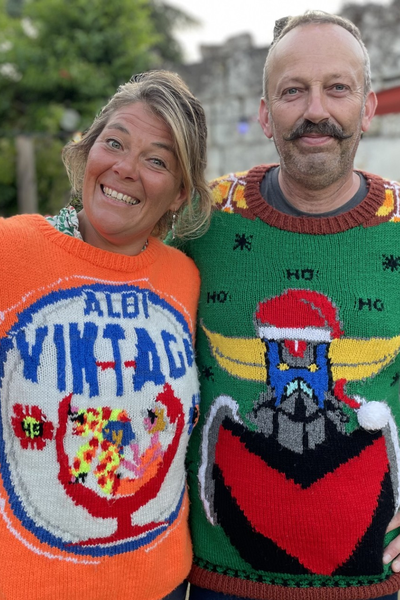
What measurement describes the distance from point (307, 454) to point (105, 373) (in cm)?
59

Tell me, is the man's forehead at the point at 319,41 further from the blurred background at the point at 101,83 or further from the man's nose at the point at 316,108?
the blurred background at the point at 101,83

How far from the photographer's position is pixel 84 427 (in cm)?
139

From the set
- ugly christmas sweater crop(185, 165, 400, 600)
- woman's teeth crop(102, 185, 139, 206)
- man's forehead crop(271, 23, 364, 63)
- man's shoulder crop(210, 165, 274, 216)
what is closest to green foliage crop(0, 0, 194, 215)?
man's shoulder crop(210, 165, 274, 216)

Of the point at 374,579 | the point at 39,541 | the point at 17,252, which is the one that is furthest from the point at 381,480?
the point at 17,252

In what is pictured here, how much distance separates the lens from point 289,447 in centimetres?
159

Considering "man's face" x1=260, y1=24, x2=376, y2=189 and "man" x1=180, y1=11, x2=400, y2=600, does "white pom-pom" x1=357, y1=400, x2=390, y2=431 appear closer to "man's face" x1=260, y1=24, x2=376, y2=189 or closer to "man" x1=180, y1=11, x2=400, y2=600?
"man" x1=180, y1=11, x2=400, y2=600

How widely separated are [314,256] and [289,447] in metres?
0.54

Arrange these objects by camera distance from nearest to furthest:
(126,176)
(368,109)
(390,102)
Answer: (126,176) → (368,109) → (390,102)

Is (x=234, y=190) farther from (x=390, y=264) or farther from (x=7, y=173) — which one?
(x=7, y=173)

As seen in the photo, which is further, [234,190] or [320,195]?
[234,190]

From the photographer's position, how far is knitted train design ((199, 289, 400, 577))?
1.57m

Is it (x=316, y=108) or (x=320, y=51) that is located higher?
(x=320, y=51)

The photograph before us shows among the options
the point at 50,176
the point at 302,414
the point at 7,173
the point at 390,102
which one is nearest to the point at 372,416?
the point at 302,414

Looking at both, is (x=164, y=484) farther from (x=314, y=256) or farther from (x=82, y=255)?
(x=314, y=256)
